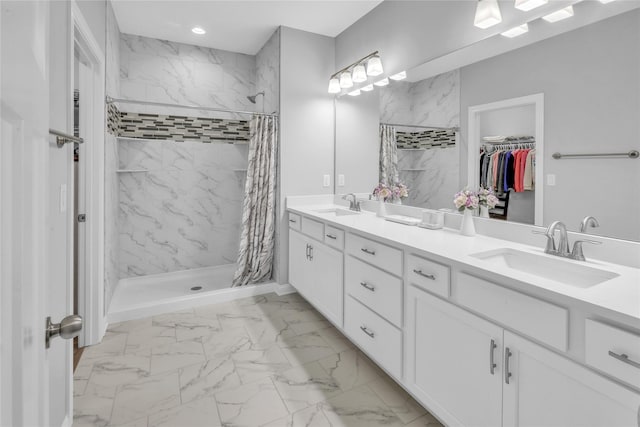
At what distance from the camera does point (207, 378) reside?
214 centimetres

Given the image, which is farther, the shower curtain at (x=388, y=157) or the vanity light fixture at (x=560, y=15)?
the shower curtain at (x=388, y=157)

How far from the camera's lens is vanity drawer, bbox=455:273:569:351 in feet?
3.69

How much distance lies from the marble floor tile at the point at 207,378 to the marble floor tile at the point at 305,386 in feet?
0.94

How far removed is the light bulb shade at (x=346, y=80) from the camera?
3285 mm

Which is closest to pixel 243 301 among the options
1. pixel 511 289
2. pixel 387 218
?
pixel 387 218

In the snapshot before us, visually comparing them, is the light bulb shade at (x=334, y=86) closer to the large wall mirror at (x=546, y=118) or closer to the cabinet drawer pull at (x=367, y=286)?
the large wall mirror at (x=546, y=118)

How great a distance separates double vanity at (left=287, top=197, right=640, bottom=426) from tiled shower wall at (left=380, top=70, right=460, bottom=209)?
1.14 feet

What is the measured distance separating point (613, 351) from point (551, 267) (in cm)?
59

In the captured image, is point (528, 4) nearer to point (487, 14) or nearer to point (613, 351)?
point (487, 14)

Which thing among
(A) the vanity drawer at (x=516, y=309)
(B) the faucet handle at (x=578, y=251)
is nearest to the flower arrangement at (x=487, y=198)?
(B) the faucet handle at (x=578, y=251)

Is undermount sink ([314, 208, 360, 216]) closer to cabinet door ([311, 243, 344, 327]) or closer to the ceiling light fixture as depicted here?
cabinet door ([311, 243, 344, 327])

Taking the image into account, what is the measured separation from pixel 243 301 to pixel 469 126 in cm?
249

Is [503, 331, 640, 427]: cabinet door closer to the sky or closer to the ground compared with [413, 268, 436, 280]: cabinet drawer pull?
closer to the ground

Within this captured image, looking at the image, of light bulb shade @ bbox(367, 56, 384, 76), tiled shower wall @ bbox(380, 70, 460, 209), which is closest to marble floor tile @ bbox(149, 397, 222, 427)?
tiled shower wall @ bbox(380, 70, 460, 209)
